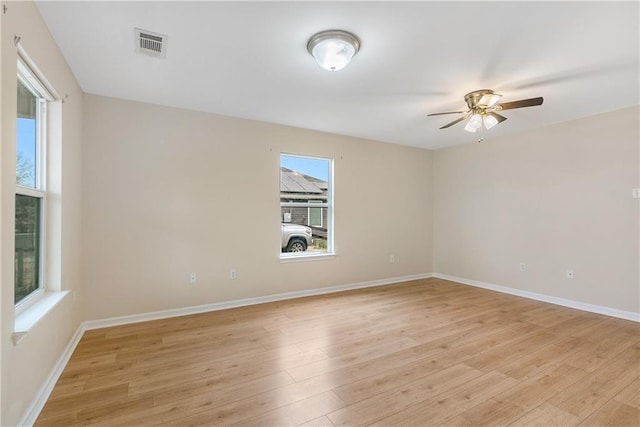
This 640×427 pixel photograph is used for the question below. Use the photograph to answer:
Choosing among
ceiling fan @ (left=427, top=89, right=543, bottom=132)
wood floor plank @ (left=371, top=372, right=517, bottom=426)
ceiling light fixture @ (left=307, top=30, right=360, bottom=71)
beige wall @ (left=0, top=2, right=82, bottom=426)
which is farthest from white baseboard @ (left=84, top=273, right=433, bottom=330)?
ceiling light fixture @ (left=307, top=30, right=360, bottom=71)

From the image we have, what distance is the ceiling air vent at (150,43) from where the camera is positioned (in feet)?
7.10

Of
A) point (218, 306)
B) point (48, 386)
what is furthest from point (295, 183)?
point (48, 386)

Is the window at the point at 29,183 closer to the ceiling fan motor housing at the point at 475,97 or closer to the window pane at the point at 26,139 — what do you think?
the window pane at the point at 26,139

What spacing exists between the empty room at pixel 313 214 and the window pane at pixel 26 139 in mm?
27

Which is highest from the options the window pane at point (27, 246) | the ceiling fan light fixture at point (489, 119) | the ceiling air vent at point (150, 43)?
the ceiling air vent at point (150, 43)

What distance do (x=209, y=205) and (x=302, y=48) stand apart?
2.27 metres

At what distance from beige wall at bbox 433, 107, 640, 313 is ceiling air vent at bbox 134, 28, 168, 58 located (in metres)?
4.75

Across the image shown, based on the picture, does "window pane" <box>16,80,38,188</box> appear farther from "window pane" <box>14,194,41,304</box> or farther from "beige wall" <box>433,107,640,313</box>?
"beige wall" <box>433,107,640,313</box>

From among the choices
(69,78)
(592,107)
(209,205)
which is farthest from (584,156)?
(69,78)

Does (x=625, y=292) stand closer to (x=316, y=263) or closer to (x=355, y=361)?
(x=355, y=361)

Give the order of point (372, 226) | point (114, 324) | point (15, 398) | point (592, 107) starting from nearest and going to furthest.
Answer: point (15, 398), point (114, 324), point (592, 107), point (372, 226)

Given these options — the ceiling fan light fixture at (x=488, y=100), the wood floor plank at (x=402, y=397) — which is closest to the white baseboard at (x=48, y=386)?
the wood floor plank at (x=402, y=397)

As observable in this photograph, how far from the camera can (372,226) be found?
5234 millimetres

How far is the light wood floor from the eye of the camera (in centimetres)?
187
